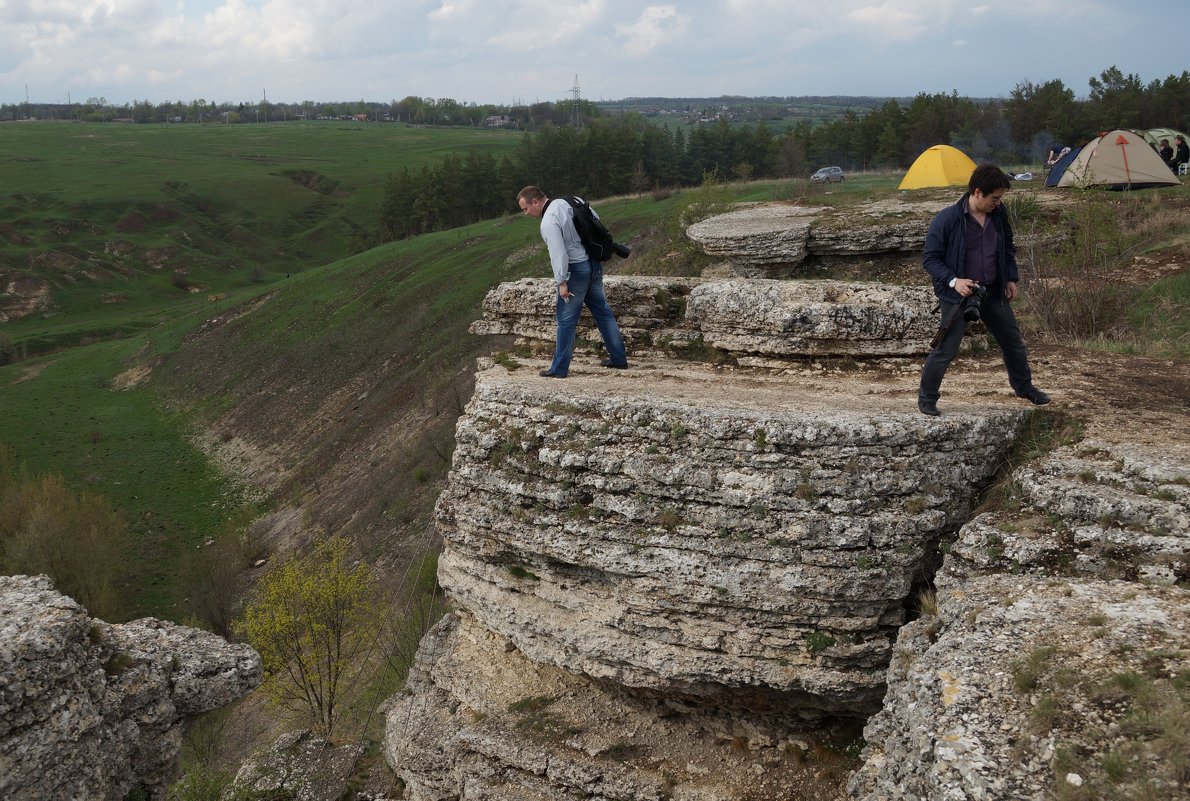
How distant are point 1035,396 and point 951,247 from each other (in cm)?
227

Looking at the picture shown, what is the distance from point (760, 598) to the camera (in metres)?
8.81

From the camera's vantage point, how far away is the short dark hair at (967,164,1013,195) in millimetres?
8008

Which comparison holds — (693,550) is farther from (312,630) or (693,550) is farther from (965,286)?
(312,630)

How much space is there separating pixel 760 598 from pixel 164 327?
251ft

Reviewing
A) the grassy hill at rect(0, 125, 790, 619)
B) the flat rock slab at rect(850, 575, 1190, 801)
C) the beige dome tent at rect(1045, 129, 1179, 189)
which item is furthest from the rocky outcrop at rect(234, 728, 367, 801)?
the beige dome tent at rect(1045, 129, 1179, 189)

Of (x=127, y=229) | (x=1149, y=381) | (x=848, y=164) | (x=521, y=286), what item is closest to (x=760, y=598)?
(x=1149, y=381)

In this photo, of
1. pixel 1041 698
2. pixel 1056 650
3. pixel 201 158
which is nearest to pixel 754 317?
pixel 1056 650

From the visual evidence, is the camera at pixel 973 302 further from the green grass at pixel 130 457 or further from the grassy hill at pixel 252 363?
the green grass at pixel 130 457

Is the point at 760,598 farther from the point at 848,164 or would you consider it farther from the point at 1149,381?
the point at 848,164

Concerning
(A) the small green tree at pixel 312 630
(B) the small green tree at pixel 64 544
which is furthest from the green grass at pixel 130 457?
(A) the small green tree at pixel 312 630

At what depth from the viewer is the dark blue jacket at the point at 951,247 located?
27.3 ft

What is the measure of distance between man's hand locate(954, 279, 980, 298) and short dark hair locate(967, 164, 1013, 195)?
0.90 metres

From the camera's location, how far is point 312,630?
24.9m

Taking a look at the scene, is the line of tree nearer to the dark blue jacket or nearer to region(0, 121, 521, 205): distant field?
region(0, 121, 521, 205): distant field
